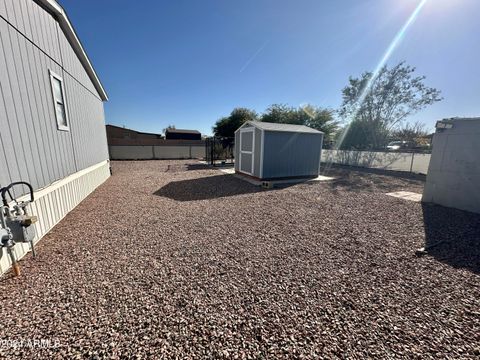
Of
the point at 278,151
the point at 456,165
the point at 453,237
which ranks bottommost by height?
the point at 453,237

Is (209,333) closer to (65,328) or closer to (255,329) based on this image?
(255,329)

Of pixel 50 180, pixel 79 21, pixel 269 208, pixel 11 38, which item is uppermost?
pixel 79 21

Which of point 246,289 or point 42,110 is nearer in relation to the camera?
point 246,289

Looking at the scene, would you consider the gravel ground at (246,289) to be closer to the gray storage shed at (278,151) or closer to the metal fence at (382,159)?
the gray storage shed at (278,151)

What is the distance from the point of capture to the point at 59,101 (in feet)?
14.9

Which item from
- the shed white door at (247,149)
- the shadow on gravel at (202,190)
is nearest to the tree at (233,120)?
the shed white door at (247,149)

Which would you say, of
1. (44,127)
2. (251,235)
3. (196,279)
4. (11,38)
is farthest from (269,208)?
(11,38)

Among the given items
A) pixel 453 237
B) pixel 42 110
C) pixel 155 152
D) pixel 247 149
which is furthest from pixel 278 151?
pixel 155 152

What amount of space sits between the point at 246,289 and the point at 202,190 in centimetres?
481

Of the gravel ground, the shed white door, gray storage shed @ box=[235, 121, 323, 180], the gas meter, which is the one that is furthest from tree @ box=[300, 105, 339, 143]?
the gas meter

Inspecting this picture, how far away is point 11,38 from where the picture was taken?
116 inches

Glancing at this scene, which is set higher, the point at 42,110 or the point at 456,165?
the point at 42,110

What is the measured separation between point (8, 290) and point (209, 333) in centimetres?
215

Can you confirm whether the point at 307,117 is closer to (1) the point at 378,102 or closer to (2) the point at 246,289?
(1) the point at 378,102
